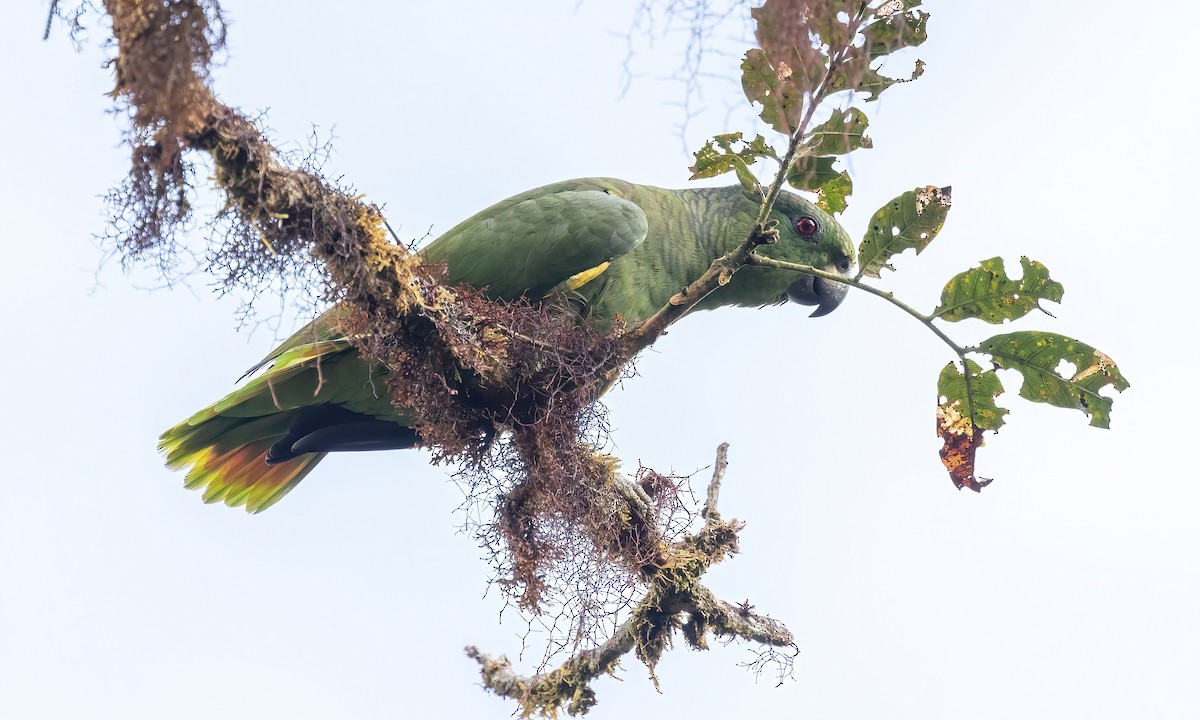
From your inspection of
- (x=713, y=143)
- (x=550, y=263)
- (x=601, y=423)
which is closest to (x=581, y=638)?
(x=601, y=423)

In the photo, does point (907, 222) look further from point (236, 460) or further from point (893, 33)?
point (236, 460)

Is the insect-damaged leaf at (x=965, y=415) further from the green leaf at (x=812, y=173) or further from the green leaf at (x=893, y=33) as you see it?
the green leaf at (x=893, y=33)

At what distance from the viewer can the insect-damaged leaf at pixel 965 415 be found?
3.89 metres

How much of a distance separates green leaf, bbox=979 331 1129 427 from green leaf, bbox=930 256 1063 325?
107mm

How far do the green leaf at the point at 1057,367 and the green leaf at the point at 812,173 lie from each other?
88cm

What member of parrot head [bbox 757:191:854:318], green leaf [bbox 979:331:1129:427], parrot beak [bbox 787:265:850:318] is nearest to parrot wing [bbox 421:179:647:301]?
parrot head [bbox 757:191:854:318]

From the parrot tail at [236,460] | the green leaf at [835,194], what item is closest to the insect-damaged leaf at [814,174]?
the green leaf at [835,194]

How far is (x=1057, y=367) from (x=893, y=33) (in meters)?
1.35

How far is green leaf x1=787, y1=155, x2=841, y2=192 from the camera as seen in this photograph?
158 inches

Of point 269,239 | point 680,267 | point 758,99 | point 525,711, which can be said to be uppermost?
point 680,267

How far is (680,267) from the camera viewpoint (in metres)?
5.01

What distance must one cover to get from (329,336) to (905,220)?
225cm

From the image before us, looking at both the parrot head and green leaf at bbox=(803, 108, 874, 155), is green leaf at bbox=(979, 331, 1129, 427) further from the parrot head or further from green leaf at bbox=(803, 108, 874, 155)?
the parrot head

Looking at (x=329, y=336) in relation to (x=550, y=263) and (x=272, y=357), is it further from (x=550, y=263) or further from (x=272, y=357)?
(x=550, y=263)
